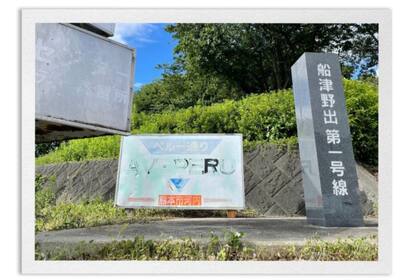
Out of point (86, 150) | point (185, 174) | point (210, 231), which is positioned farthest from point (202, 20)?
point (86, 150)

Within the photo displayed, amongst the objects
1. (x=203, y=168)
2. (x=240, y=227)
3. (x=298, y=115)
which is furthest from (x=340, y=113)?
(x=203, y=168)

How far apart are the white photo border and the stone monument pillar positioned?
80 cm

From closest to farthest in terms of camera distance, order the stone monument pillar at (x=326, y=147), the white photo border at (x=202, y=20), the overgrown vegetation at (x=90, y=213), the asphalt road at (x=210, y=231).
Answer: the white photo border at (x=202, y=20) < the asphalt road at (x=210, y=231) < the stone monument pillar at (x=326, y=147) < the overgrown vegetation at (x=90, y=213)

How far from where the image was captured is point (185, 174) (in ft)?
21.8

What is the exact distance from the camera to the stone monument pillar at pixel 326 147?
205 inches

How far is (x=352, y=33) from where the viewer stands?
7.03m

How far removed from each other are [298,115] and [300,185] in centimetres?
145

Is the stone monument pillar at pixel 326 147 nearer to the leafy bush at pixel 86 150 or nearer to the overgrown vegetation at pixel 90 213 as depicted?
the overgrown vegetation at pixel 90 213

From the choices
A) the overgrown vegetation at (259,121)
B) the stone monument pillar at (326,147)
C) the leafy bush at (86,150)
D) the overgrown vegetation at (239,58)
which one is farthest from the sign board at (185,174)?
the leafy bush at (86,150)

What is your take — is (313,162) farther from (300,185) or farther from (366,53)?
(366,53)

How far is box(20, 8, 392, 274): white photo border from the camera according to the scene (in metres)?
4.31

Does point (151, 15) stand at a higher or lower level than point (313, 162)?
higher

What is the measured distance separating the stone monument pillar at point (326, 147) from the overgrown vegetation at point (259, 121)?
1.78 meters
